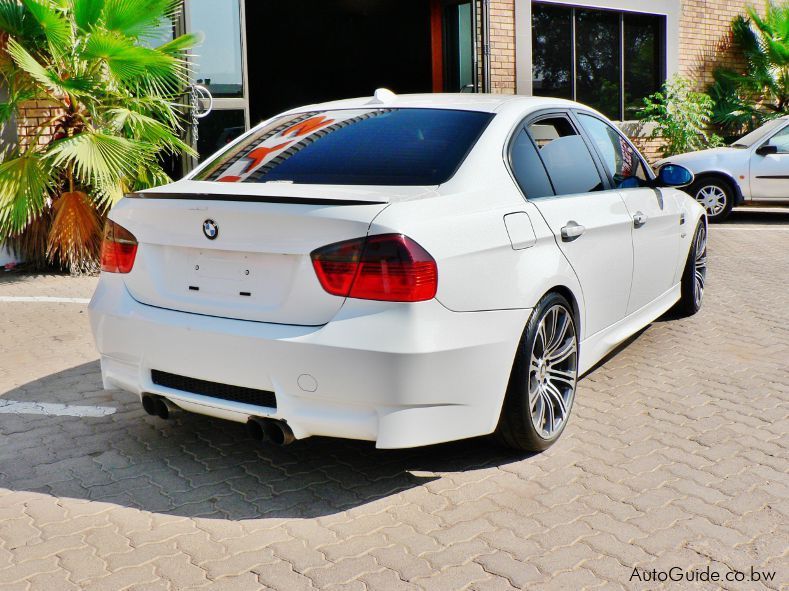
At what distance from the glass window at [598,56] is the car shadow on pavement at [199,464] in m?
11.9

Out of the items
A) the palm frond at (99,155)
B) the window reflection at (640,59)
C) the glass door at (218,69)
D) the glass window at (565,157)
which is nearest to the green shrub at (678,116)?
the window reflection at (640,59)

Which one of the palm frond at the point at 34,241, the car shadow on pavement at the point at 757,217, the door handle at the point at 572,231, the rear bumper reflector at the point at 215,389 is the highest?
A: the door handle at the point at 572,231

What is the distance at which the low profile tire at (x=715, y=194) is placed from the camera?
13.5m

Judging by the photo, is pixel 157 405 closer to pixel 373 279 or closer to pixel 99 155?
pixel 373 279

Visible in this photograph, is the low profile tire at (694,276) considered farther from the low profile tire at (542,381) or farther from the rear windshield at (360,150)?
the rear windshield at (360,150)

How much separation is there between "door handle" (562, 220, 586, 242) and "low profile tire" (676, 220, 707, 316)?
2.61 metres

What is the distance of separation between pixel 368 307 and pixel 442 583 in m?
1.04

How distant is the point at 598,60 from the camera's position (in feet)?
54.2

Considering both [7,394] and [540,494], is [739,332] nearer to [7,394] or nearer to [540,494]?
[540,494]

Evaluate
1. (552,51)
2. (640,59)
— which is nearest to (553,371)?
(552,51)

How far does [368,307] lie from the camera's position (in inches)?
138

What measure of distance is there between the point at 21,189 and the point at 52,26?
1.50 metres

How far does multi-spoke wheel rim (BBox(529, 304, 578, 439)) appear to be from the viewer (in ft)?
14.0

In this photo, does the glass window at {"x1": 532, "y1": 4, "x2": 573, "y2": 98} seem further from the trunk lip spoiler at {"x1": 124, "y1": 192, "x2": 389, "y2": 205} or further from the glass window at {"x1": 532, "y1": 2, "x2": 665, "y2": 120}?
the trunk lip spoiler at {"x1": 124, "y1": 192, "x2": 389, "y2": 205}
